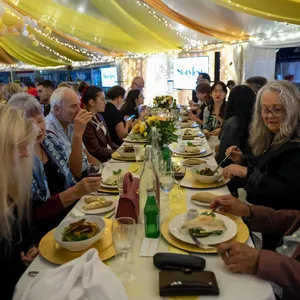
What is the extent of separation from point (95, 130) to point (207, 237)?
2403mm

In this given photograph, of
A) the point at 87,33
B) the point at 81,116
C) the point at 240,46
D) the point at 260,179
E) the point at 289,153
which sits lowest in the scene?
the point at 260,179

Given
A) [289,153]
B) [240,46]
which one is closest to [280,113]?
[289,153]

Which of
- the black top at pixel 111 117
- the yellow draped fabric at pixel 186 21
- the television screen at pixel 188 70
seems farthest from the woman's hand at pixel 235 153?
the television screen at pixel 188 70

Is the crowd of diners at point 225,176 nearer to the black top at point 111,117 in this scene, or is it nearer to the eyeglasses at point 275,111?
the eyeglasses at point 275,111

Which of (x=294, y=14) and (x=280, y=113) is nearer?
(x=280, y=113)

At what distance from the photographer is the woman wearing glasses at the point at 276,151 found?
167 cm

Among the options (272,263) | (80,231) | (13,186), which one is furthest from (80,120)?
(272,263)

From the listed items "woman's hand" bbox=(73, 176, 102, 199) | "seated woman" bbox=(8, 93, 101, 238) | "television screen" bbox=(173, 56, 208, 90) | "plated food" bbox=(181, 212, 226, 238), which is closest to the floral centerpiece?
"seated woman" bbox=(8, 93, 101, 238)

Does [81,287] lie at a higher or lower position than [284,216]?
higher

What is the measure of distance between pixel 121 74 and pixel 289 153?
9.79 m

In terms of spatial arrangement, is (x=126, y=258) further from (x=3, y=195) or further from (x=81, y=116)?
(x=81, y=116)

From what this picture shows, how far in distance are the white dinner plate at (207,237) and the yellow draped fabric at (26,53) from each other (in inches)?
387

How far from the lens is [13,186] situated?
1.35 m

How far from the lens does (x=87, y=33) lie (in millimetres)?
7988
